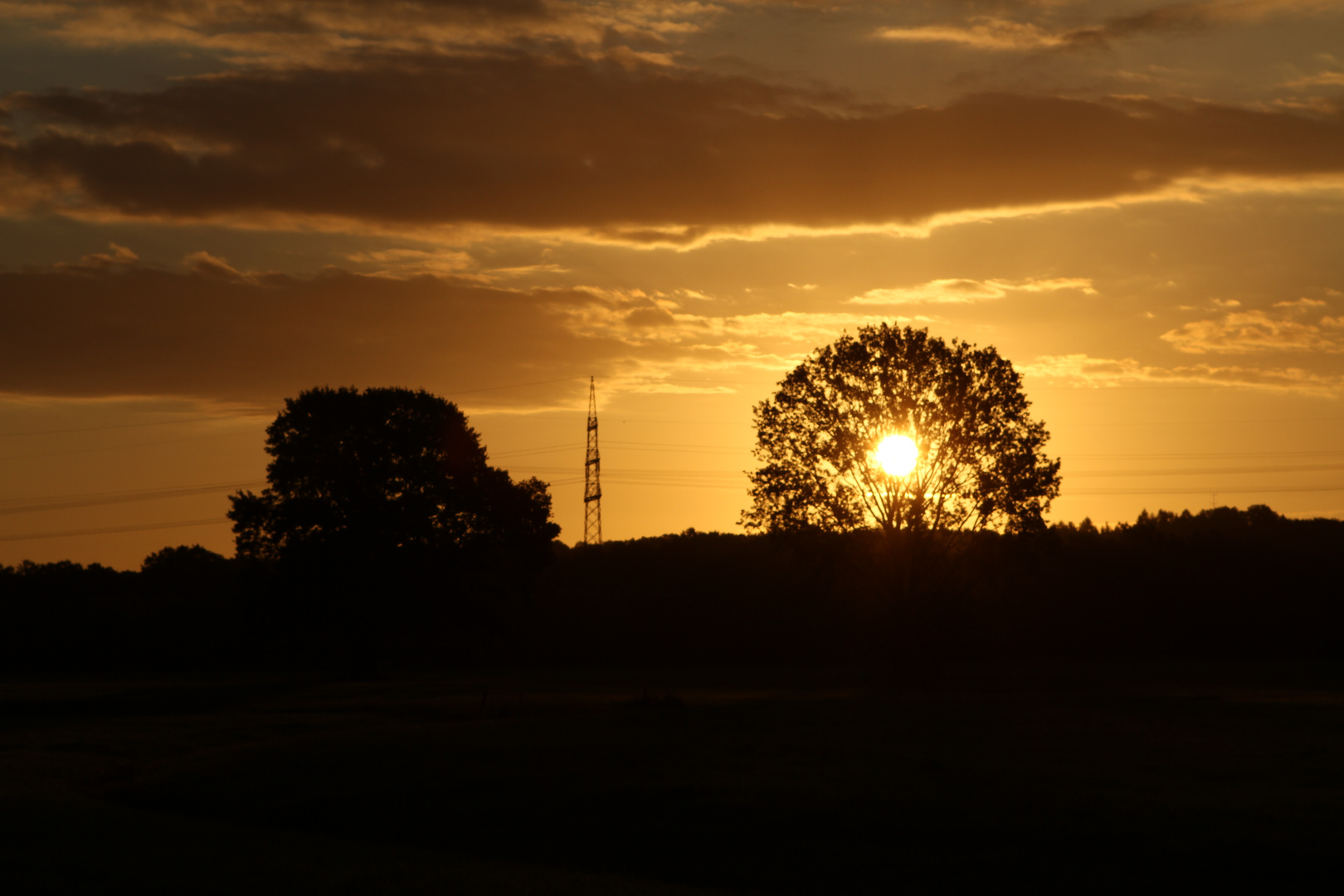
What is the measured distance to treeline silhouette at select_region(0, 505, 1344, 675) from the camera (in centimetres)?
6072

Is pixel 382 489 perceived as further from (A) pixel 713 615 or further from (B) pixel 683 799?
(B) pixel 683 799

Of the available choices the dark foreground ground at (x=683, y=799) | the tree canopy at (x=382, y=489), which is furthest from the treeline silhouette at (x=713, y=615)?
the dark foreground ground at (x=683, y=799)

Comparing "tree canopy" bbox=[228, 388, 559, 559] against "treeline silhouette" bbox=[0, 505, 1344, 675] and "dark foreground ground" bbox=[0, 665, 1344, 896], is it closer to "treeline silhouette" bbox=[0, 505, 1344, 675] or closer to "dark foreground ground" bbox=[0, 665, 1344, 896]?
"treeline silhouette" bbox=[0, 505, 1344, 675]

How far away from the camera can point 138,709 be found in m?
46.1

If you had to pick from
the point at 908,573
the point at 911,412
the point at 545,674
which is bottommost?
the point at 545,674

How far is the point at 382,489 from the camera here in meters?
61.0

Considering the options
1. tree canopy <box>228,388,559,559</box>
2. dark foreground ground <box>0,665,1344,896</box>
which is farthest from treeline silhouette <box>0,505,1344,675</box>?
dark foreground ground <box>0,665,1344,896</box>

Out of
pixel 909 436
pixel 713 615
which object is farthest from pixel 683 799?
pixel 713 615

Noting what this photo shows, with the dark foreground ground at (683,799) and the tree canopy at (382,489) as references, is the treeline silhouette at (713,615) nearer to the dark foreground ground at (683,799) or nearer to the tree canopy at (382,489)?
the tree canopy at (382,489)

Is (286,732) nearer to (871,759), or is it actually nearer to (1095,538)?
(871,759)

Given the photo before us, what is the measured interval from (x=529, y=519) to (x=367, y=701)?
17.4 metres

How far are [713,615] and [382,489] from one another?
34.6 meters

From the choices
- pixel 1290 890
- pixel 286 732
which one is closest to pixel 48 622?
pixel 286 732

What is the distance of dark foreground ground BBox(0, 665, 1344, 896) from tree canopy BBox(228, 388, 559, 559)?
16.6 metres
